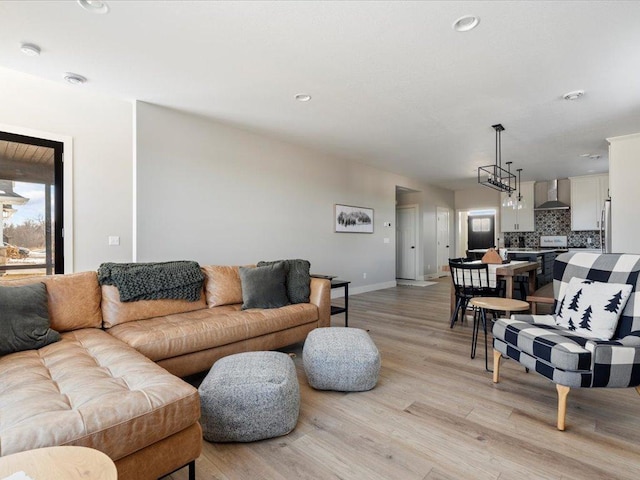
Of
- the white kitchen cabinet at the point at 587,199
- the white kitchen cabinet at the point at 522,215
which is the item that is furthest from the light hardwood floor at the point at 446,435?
the white kitchen cabinet at the point at 522,215

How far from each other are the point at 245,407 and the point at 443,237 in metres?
8.92

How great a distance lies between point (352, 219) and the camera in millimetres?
6379

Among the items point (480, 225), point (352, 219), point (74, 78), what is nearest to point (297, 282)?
point (74, 78)

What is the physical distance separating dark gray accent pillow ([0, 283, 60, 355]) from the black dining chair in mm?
3937

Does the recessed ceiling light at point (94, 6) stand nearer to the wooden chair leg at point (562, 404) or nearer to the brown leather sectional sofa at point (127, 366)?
the brown leather sectional sofa at point (127, 366)

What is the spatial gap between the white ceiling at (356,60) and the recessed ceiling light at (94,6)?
5cm

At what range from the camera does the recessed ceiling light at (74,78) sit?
3037 mm

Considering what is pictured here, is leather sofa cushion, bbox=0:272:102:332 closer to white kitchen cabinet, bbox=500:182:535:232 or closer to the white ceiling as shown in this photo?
the white ceiling

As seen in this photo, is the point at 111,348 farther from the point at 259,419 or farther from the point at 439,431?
the point at 439,431

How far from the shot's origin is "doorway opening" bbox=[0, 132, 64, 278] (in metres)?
3.12

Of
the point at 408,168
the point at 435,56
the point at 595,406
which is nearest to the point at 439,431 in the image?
the point at 595,406

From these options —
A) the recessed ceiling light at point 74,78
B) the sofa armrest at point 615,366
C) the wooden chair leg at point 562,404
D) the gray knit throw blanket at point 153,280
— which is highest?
the recessed ceiling light at point 74,78

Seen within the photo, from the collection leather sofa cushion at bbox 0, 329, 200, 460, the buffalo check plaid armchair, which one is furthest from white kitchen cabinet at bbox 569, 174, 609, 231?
leather sofa cushion at bbox 0, 329, 200, 460

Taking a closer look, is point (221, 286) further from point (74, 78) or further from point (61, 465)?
point (74, 78)
